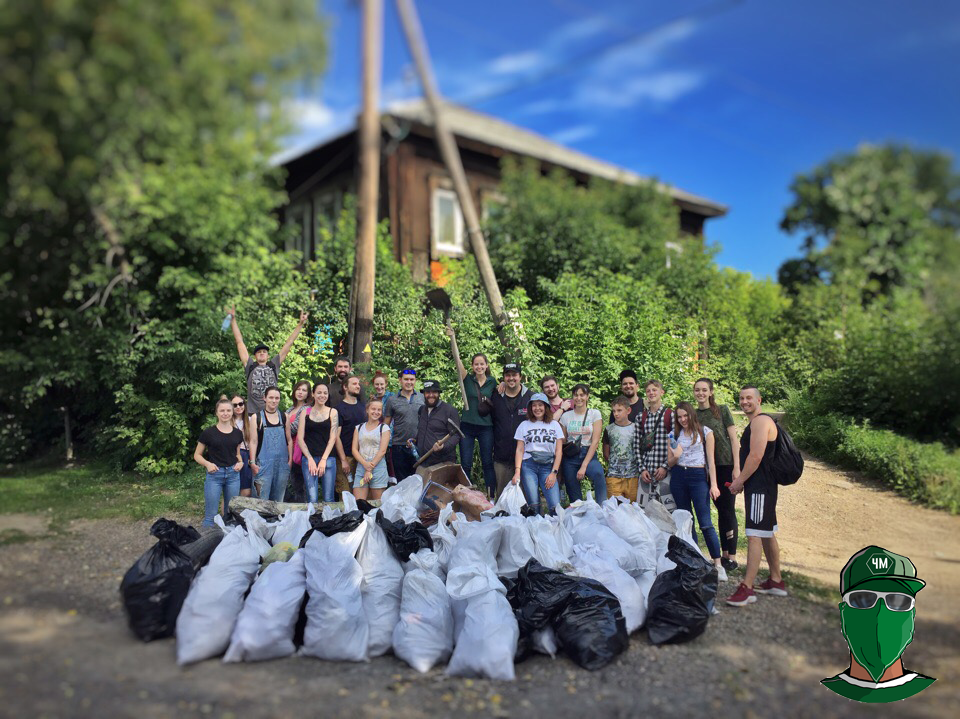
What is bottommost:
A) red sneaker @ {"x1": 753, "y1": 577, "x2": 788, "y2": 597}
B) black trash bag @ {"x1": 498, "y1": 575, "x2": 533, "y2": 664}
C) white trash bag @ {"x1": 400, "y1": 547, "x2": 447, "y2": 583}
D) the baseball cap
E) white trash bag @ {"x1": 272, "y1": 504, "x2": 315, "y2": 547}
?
black trash bag @ {"x1": 498, "y1": 575, "x2": 533, "y2": 664}

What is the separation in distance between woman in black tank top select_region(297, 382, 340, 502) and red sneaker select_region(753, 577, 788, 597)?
3.12 m

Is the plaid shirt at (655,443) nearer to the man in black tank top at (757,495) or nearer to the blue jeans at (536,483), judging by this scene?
the blue jeans at (536,483)

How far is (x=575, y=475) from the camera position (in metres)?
5.18

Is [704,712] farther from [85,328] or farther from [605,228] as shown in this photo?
[605,228]

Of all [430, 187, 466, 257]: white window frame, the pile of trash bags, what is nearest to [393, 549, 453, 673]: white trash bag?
the pile of trash bags

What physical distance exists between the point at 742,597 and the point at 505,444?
209 cm

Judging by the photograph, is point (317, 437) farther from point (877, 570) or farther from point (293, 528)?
point (877, 570)

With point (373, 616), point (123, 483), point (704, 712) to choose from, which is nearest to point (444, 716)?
point (373, 616)

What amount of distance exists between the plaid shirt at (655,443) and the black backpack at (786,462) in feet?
3.13

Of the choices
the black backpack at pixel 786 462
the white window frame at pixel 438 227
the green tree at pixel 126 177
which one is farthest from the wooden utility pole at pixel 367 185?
the white window frame at pixel 438 227

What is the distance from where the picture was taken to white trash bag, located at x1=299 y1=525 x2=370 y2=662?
3.12m

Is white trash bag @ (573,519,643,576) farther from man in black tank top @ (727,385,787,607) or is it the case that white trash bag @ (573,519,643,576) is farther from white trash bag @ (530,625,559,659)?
white trash bag @ (530,625,559,659)

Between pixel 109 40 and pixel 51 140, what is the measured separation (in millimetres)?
415

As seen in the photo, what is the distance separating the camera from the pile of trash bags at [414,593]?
10.0ft
